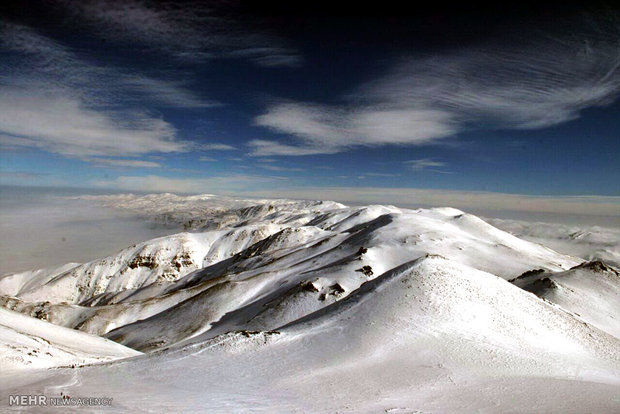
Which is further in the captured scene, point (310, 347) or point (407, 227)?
point (407, 227)

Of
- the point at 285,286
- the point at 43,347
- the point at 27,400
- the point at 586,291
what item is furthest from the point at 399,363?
the point at 285,286

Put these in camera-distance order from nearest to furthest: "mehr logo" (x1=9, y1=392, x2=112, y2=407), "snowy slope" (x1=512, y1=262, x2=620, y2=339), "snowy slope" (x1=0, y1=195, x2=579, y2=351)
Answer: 1. "mehr logo" (x1=9, y1=392, x2=112, y2=407)
2. "snowy slope" (x1=512, y1=262, x2=620, y2=339)
3. "snowy slope" (x1=0, y1=195, x2=579, y2=351)

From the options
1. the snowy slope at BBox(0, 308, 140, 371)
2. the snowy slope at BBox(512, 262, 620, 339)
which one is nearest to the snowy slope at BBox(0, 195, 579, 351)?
the snowy slope at BBox(512, 262, 620, 339)

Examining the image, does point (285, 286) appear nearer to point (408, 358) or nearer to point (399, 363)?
point (408, 358)

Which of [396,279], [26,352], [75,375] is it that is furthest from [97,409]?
[396,279]

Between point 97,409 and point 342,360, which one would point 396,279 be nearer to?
point 342,360

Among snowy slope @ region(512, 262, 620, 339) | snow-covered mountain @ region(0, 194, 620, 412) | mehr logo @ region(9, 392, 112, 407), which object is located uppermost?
mehr logo @ region(9, 392, 112, 407)

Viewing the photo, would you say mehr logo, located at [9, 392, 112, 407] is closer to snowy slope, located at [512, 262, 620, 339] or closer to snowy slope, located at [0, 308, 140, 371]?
snowy slope, located at [0, 308, 140, 371]

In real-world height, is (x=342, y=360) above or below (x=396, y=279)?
below
